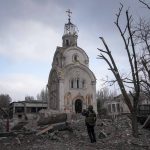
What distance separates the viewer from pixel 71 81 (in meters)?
43.8

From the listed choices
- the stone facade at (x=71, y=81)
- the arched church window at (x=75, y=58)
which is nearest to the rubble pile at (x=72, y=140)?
the stone facade at (x=71, y=81)

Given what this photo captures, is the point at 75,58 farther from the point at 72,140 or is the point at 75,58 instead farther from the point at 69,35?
the point at 72,140

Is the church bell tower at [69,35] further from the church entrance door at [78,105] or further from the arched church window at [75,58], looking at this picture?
the church entrance door at [78,105]

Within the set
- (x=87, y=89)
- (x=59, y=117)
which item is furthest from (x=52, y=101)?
(x=59, y=117)

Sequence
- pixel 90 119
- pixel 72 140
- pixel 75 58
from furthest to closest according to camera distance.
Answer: pixel 75 58 < pixel 72 140 < pixel 90 119

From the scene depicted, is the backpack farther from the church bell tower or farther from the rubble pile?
the church bell tower

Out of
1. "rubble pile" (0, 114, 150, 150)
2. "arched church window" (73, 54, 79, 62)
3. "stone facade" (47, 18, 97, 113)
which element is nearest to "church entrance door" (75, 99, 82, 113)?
"stone facade" (47, 18, 97, 113)

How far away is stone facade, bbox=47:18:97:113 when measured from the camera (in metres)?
42.6

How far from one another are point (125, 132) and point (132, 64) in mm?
4158

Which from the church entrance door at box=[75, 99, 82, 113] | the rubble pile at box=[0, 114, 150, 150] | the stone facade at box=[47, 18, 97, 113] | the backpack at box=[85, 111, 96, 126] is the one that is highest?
the stone facade at box=[47, 18, 97, 113]

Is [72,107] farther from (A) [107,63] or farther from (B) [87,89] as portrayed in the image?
(A) [107,63]

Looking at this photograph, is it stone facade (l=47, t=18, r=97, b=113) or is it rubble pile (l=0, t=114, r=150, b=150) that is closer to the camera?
rubble pile (l=0, t=114, r=150, b=150)

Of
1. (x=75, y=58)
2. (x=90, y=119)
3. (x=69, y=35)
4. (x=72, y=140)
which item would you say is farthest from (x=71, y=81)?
(x=90, y=119)

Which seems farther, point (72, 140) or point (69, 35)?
point (69, 35)
